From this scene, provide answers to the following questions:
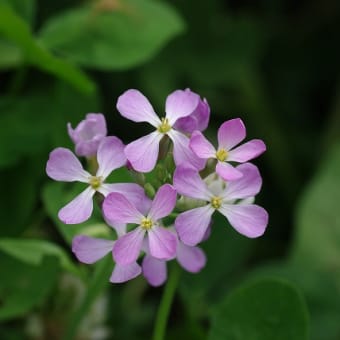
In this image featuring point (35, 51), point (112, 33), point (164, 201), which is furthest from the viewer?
point (112, 33)

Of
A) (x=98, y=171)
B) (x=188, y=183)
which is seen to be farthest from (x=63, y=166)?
(x=188, y=183)

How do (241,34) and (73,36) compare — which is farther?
(241,34)

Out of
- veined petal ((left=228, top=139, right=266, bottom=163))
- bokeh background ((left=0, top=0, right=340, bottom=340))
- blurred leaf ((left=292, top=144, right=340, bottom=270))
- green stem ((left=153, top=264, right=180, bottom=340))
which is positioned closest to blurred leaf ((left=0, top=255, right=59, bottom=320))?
bokeh background ((left=0, top=0, right=340, bottom=340))

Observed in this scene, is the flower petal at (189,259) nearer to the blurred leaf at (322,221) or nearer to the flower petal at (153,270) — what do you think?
the flower petal at (153,270)

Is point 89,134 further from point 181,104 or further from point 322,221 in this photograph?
point 322,221

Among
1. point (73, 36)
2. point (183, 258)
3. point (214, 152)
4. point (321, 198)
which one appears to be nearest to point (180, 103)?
point (214, 152)

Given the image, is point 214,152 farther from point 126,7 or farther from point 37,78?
point 37,78

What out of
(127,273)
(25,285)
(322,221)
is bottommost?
(322,221)
